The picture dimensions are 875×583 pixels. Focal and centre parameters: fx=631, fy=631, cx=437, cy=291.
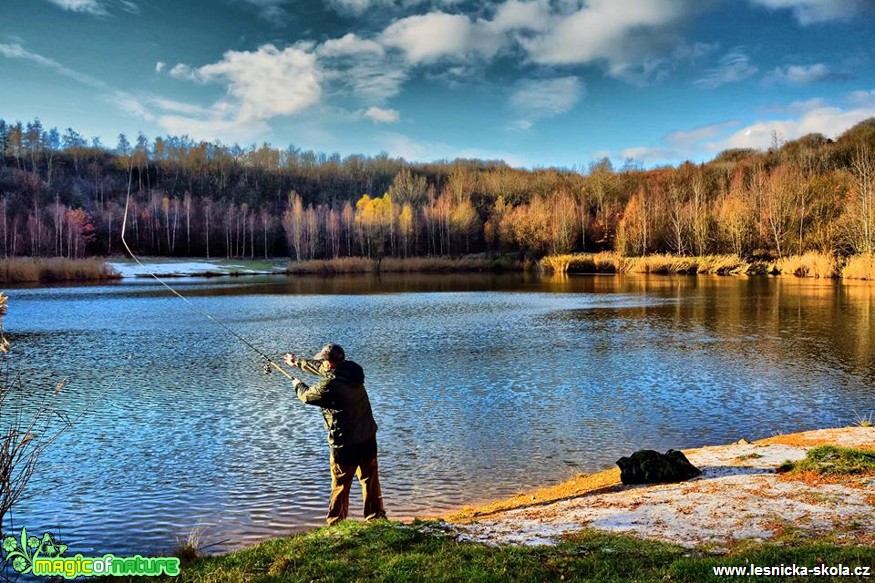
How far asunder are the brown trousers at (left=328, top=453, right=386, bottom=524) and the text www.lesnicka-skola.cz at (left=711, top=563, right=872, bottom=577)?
14.3 feet

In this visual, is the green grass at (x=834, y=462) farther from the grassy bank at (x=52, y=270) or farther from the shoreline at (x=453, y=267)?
the grassy bank at (x=52, y=270)

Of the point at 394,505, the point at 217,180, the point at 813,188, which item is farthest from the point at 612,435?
the point at 217,180

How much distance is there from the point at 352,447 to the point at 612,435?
697 cm

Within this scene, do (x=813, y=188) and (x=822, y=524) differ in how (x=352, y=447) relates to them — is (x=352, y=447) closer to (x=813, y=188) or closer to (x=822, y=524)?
(x=822, y=524)

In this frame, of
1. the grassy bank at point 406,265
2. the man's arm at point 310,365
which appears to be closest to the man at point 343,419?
the man's arm at point 310,365

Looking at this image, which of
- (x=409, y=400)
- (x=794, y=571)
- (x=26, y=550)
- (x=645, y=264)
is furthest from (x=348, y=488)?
(x=645, y=264)

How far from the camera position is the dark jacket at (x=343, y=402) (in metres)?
7.92

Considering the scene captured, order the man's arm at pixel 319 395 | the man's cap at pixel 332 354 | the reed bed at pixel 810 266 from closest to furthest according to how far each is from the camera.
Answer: the man's arm at pixel 319 395, the man's cap at pixel 332 354, the reed bed at pixel 810 266

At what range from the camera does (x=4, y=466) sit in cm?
625

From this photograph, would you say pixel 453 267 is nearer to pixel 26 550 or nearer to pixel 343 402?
pixel 343 402

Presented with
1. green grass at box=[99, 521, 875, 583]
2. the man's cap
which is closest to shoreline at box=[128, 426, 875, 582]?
green grass at box=[99, 521, 875, 583]

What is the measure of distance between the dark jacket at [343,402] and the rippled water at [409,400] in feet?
6.25

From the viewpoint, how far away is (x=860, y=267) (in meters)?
51.5
